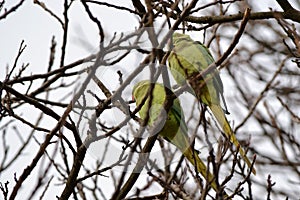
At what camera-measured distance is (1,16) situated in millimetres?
3625

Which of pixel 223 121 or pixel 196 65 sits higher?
pixel 196 65

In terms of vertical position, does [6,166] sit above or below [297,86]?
below

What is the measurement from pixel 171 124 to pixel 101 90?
2.40 ft

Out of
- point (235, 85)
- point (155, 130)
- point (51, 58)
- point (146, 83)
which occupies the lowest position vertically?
point (155, 130)

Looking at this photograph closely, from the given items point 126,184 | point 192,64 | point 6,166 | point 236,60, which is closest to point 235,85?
point 236,60

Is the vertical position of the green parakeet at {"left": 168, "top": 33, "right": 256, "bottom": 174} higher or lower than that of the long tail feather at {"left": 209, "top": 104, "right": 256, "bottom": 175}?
higher

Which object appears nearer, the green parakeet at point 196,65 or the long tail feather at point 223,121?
the long tail feather at point 223,121

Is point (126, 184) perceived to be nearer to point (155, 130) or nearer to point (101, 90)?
point (155, 130)

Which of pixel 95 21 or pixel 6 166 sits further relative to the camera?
pixel 6 166

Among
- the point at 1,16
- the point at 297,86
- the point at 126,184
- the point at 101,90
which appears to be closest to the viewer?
the point at 126,184

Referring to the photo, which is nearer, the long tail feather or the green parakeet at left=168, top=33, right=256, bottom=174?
the long tail feather

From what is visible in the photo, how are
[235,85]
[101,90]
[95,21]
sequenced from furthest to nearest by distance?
[235,85] < [101,90] < [95,21]

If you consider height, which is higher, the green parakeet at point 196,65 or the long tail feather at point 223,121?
the green parakeet at point 196,65

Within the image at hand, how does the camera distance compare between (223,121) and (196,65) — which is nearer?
(223,121)
